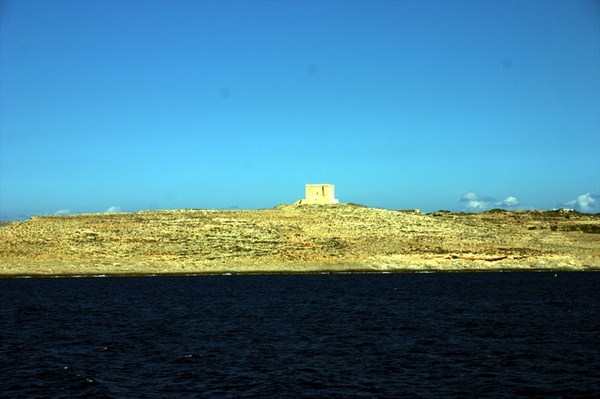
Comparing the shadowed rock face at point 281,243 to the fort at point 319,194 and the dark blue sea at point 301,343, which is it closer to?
the fort at point 319,194

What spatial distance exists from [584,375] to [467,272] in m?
59.4

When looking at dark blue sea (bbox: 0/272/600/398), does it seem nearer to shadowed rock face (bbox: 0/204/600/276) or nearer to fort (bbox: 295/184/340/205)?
shadowed rock face (bbox: 0/204/600/276)

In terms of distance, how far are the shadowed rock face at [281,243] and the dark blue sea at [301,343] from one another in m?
20.0

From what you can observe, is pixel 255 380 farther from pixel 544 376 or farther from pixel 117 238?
pixel 117 238

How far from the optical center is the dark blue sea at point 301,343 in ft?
75.4

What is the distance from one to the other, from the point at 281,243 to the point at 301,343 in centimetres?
5475

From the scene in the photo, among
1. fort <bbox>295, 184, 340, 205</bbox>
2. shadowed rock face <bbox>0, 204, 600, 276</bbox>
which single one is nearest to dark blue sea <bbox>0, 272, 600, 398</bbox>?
shadowed rock face <bbox>0, 204, 600, 276</bbox>

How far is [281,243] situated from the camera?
8625 cm

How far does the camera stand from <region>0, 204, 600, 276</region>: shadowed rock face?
79.4 meters

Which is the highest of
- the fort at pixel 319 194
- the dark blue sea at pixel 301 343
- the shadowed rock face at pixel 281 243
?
the fort at pixel 319 194

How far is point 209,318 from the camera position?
4116 cm

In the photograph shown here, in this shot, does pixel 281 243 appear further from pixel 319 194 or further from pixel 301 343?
pixel 301 343

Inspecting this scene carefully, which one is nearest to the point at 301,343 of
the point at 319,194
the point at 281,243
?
the point at 281,243

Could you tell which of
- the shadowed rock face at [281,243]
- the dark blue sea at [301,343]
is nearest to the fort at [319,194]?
the shadowed rock face at [281,243]
